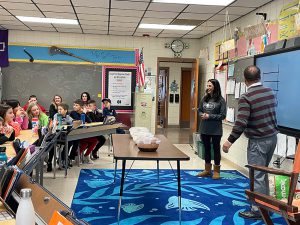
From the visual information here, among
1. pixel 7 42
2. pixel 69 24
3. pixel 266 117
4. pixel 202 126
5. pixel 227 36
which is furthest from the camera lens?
pixel 7 42

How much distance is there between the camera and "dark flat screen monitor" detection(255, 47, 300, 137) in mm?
3799

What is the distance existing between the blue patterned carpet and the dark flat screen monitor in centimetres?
107

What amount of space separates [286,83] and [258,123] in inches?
31.9

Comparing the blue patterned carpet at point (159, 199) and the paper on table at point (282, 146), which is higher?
the paper on table at point (282, 146)

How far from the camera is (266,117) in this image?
3.59 metres

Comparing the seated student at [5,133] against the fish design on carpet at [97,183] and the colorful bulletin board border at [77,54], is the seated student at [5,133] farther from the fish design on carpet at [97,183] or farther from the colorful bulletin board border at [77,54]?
the colorful bulletin board border at [77,54]

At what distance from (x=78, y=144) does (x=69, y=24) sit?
10.6 feet

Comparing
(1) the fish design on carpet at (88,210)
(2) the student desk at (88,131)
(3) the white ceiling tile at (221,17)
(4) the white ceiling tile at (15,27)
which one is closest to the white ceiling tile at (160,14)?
(3) the white ceiling tile at (221,17)

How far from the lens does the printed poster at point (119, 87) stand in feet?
30.1

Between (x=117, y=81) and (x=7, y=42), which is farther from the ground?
(x=7, y=42)

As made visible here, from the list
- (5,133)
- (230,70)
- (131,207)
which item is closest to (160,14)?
(230,70)

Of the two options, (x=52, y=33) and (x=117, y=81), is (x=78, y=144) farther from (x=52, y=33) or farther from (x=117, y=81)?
(x=52, y=33)

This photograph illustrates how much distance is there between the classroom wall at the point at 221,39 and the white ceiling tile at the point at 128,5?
1893 millimetres

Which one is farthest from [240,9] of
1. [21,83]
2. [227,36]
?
[21,83]
